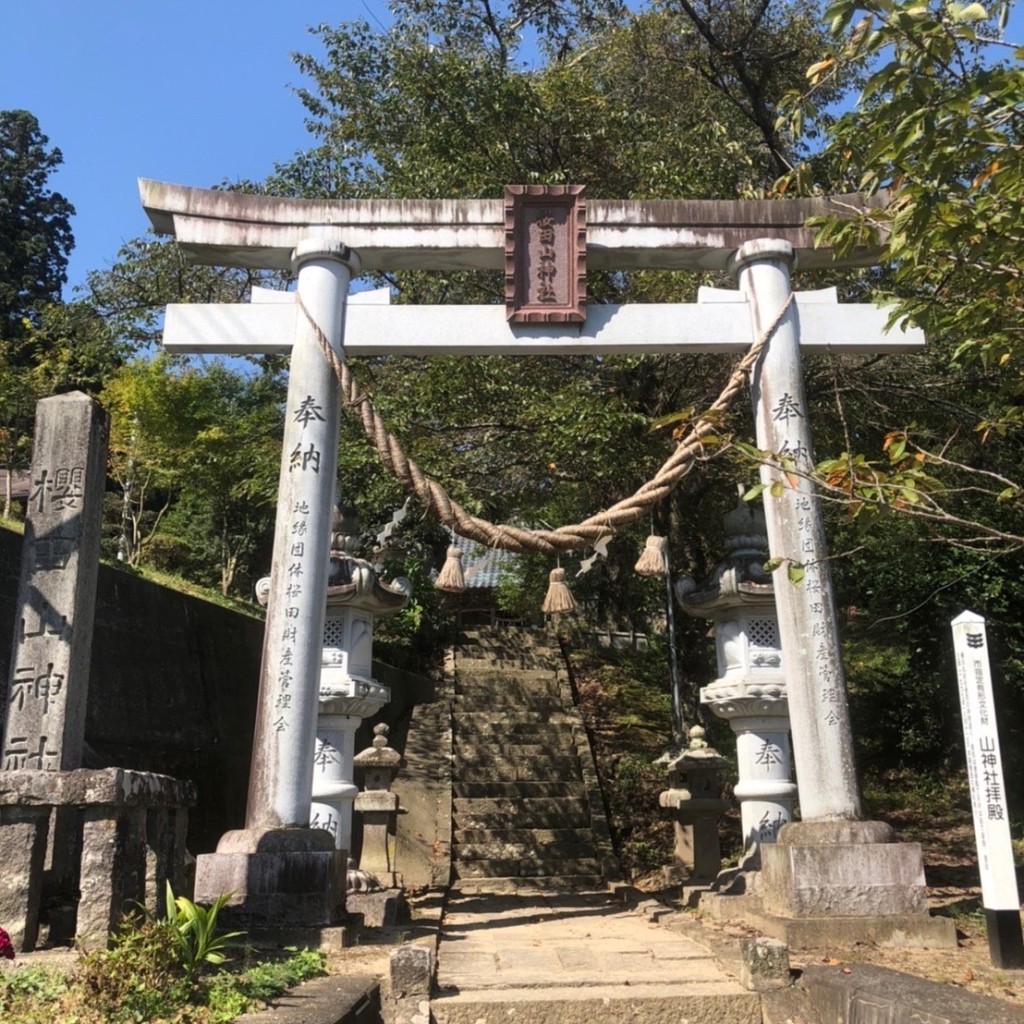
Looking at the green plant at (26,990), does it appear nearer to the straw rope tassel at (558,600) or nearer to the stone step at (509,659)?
the straw rope tassel at (558,600)

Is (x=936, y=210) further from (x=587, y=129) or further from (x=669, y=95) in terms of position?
(x=669, y=95)

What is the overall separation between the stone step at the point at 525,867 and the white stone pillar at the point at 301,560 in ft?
15.3

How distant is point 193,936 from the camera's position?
4281mm

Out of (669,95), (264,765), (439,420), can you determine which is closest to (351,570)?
(264,765)

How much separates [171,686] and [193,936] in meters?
6.19

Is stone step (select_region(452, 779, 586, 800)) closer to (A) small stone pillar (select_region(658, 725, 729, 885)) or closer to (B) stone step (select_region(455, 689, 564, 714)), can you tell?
(B) stone step (select_region(455, 689, 564, 714))

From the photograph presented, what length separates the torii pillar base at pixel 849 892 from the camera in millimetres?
5395

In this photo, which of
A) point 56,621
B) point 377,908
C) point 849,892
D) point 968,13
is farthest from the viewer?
point 377,908

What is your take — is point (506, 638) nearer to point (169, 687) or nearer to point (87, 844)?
point (169, 687)

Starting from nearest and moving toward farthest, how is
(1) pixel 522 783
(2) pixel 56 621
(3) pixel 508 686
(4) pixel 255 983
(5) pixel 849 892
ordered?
(4) pixel 255 983 < (2) pixel 56 621 < (5) pixel 849 892 < (1) pixel 522 783 < (3) pixel 508 686

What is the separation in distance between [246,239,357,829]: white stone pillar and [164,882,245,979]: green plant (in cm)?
150

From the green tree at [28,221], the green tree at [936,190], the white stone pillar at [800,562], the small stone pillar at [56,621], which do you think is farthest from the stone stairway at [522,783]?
the green tree at [28,221]

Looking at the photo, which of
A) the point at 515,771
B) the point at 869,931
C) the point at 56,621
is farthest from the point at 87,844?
the point at 515,771

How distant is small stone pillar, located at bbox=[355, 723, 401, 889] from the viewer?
8.88 metres
